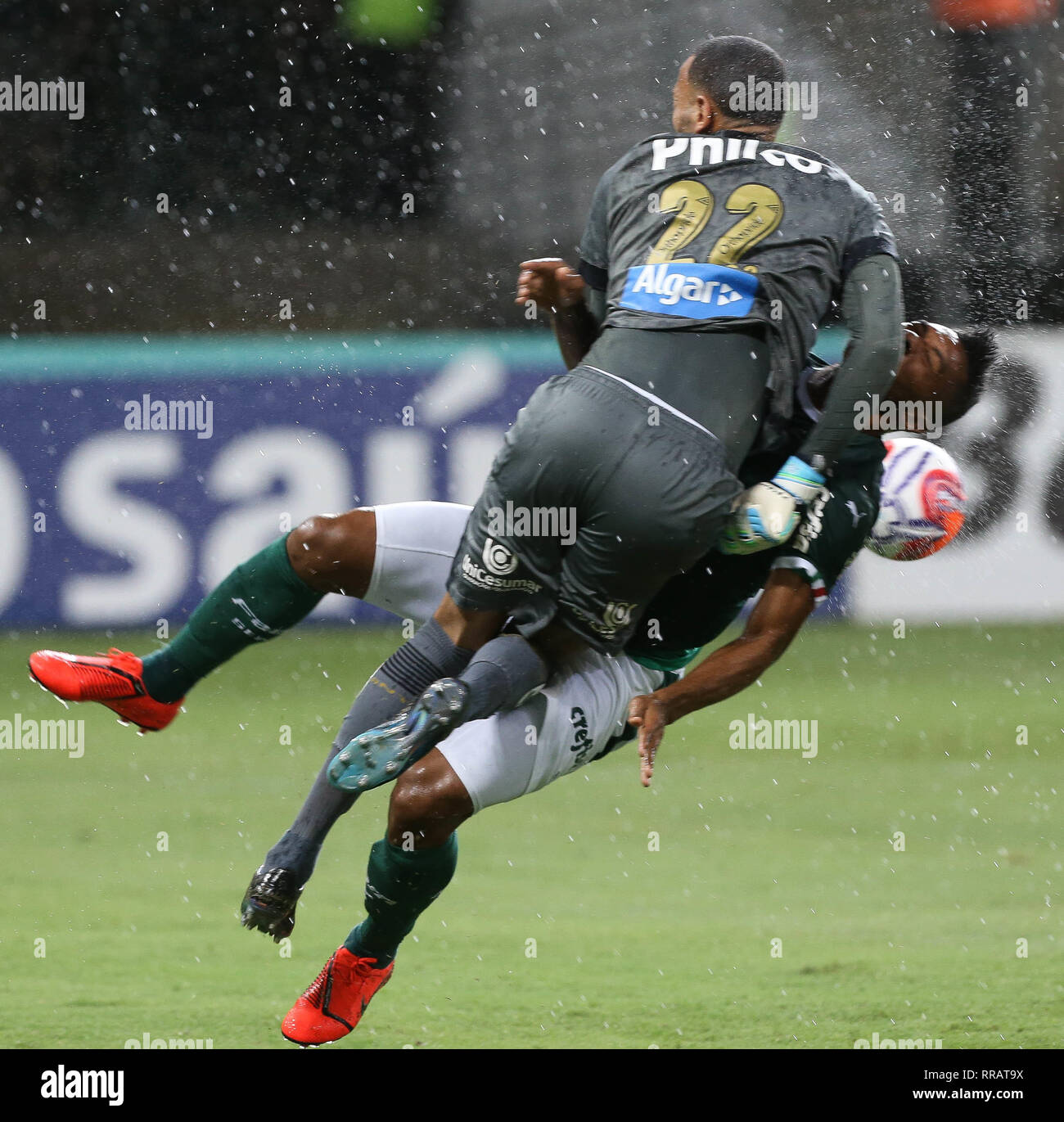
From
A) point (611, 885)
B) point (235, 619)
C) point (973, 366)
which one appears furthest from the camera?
point (611, 885)

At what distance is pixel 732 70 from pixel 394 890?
1927 mm

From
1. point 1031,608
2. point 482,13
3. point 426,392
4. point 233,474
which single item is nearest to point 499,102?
point 482,13

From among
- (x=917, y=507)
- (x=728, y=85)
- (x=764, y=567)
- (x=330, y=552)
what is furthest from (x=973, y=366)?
(x=330, y=552)

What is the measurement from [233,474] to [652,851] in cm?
384

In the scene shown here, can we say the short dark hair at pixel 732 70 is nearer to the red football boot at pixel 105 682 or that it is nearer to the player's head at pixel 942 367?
the player's head at pixel 942 367

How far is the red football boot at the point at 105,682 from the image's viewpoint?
4.02 m

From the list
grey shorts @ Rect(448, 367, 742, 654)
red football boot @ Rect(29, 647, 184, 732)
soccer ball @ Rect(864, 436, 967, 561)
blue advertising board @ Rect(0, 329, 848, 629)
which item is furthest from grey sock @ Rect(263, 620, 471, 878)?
blue advertising board @ Rect(0, 329, 848, 629)

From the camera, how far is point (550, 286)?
3.74 meters

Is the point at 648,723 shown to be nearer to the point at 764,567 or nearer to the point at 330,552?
the point at 764,567

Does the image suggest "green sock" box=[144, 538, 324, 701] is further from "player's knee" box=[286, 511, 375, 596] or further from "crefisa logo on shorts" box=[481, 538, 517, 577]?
"crefisa logo on shorts" box=[481, 538, 517, 577]

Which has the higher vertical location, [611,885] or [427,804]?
[427,804]

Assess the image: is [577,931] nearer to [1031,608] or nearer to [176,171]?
[1031,608]

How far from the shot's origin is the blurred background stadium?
184 inches

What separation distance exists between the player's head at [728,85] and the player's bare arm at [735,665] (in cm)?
96
